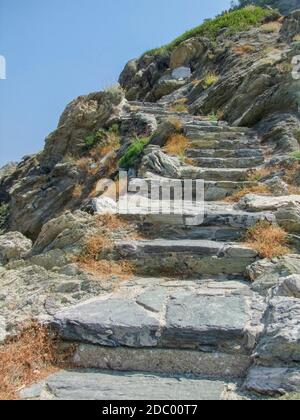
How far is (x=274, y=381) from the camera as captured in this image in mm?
3375

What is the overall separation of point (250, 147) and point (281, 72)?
3.11m

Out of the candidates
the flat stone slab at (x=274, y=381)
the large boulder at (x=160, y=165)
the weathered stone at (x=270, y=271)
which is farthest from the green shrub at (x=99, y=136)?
the flat stone slab at (x=274, y=381)

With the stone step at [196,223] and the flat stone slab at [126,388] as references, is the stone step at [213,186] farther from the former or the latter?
the flat stone slab at [126,388]

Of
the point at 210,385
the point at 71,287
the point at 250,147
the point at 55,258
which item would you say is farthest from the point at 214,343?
the point at 250,147

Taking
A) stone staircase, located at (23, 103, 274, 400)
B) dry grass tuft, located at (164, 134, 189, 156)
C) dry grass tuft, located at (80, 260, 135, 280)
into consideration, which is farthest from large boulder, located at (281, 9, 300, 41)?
dry grass tuft, located at (80, 260, 135, 280)

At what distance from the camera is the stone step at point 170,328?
12.8 ft

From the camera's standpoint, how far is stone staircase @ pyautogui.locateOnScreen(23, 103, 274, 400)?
11.8ft

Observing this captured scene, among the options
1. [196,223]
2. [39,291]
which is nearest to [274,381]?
[39,291]

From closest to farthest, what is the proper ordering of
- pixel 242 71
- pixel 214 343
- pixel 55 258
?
pixel 214 343, pixel 55 258, pixel 242 71

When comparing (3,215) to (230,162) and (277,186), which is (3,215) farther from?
(277,186)

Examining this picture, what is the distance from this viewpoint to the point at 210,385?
356 centimetres

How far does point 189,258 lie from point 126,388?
2256 millimetres

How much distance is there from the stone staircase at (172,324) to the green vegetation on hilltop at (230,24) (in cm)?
2028
